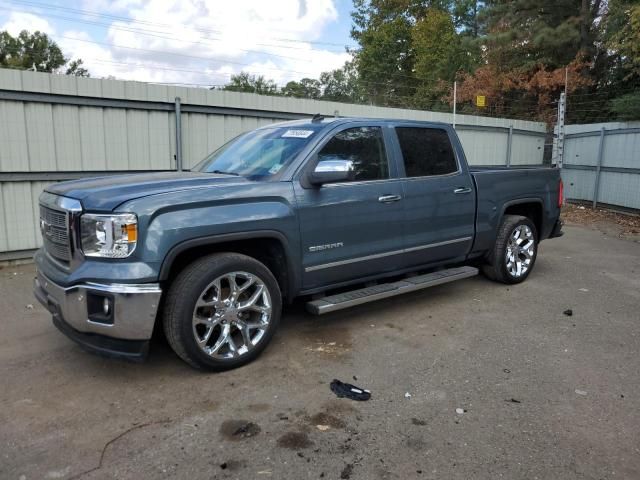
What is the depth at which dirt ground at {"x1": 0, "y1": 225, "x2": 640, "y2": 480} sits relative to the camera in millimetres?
2820

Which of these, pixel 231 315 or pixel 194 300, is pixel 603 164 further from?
pixel 194 300

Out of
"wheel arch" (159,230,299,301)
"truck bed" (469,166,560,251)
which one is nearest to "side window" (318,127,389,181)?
"wheel arch" (159,230,299,301)

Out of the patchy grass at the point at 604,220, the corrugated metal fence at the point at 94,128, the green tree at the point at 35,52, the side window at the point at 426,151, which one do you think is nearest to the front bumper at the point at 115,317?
the side window at the point at 426,151

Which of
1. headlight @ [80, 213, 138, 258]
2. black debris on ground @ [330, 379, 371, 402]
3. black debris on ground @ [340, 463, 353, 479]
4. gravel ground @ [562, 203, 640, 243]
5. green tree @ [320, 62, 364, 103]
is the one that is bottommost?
black debris on ground @ [340, 463, 353, 479]

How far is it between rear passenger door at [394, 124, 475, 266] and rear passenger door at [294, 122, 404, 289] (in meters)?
0.19

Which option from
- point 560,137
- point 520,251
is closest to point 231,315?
point 520,251

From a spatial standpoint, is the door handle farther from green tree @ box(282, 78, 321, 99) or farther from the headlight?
green tree @ box(282, 78, 321, 99)

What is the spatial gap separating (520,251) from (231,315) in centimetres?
408

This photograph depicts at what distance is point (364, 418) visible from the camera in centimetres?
327

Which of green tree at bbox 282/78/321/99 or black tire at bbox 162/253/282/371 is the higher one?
green tree at bbox 282/78/321/99

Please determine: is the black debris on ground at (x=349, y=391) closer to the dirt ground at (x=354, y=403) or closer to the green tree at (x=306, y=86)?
the dirt ground at (x=354, y=403)

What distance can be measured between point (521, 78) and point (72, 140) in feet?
72.4

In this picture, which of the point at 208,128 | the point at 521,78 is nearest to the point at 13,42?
the point at 521,78

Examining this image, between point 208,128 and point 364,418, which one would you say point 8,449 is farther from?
point 208,128
